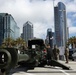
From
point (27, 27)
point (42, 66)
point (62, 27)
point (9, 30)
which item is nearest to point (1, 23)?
point (9, 30)

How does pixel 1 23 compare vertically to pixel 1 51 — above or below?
above

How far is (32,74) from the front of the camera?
42.8 ft

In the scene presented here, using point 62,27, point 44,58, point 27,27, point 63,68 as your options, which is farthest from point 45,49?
point 27,27

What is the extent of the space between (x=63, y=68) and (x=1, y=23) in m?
117

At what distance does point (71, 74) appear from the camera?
1320 cm

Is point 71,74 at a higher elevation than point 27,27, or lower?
lower

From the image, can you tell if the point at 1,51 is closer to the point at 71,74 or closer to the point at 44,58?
the point at 71,74

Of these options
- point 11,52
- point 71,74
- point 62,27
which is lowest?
point 71,74

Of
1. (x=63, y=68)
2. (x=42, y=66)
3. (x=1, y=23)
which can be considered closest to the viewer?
(x=63, y=68)

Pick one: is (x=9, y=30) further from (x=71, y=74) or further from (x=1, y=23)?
(x=71, y=74)

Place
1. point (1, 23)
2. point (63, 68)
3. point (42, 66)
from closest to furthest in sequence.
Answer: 1. point (63, 68)
2. point (42, 66)
3. point (1, 23)

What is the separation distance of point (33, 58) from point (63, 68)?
284cm

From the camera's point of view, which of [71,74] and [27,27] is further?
[27,27]

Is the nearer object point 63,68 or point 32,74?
point 32,74
